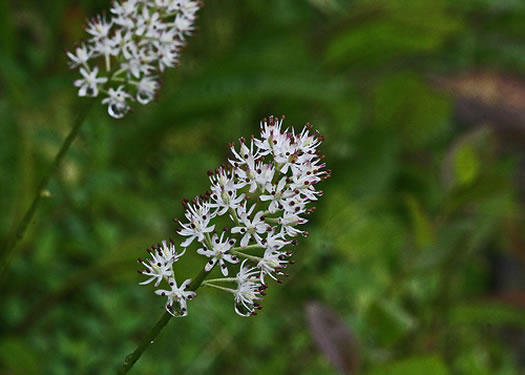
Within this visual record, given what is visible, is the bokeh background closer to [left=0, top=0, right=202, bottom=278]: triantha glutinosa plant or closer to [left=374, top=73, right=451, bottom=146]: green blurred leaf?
[left=374, top=73, right=451, bottom=146]: green blurred leaf

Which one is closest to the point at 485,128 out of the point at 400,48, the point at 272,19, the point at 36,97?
the point at 400,48

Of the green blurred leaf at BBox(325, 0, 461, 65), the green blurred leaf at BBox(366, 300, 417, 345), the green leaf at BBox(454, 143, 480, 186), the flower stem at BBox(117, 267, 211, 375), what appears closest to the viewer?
the flower stem at BBox(117, 267, 211, 375)

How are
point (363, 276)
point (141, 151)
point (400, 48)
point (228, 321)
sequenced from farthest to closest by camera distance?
point (400, 48)
point (141, 151)
point (363, 276)
point (228, 321)

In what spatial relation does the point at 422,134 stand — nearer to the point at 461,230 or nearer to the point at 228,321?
the point at 461,230

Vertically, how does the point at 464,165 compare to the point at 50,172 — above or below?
above

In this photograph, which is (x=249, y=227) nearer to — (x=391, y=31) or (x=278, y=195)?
(x=278, y=195)

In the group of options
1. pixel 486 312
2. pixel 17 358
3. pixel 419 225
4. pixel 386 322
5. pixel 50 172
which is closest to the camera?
pixel 50 172

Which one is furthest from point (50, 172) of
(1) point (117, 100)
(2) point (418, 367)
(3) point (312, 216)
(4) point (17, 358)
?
(3) point (312, 216)

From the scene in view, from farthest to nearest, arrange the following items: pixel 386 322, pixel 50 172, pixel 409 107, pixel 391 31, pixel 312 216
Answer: pixel 409 107, pixel 391 31, pixel 312 216, pixel 386 322, pixel 50 172

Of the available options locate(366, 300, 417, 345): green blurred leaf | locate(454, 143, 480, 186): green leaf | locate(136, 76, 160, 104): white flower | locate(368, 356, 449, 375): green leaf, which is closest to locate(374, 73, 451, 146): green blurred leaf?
locate(454, 143, 480, 186): green leaf
